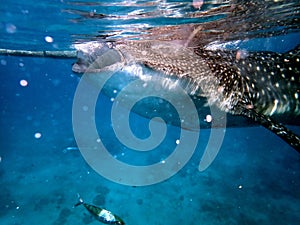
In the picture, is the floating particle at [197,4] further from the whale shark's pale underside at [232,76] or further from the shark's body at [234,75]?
the shark's body at [234,75]

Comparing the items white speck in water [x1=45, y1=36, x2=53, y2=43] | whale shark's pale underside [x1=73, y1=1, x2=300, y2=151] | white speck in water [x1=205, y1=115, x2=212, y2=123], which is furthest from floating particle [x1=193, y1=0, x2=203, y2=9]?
white speck in water [x1=45, y1=36, x2=53, y2=43]

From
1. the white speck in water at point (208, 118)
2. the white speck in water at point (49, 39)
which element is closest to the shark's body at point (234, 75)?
the white speck in water at point (208, 118)

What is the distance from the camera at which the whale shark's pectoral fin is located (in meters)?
3.78

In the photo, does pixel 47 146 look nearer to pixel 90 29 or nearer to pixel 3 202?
pixel 3 202

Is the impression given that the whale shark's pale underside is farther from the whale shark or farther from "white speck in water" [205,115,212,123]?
"white speck in water" [205,115,212,123]

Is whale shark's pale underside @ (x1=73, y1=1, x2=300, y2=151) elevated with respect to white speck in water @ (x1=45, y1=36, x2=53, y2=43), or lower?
elevated

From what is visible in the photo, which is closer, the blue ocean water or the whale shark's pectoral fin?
the whale shark's pectoral fin

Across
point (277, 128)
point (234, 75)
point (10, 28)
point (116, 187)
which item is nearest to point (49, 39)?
point (10, 28)

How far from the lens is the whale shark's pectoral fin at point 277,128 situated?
12.4ft

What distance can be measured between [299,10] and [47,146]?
19696 mm

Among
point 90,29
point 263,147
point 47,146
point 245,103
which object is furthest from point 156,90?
point 263,147

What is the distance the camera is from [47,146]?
21.5m

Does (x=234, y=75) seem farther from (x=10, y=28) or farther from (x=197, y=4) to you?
(x=10, y=28)

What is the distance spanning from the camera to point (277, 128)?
4.00 meters
